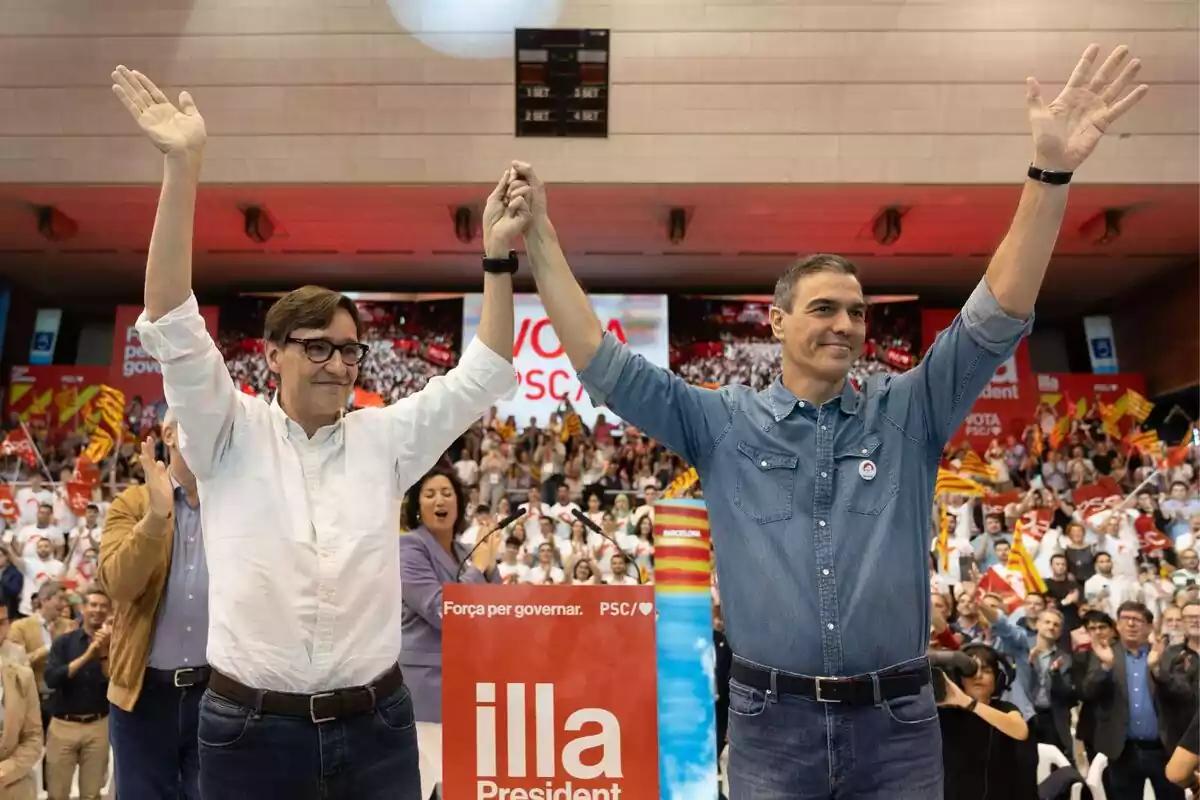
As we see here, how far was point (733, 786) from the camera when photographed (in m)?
1.67

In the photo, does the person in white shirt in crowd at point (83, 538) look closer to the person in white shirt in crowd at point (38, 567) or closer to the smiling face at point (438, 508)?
the person in white shirt in crowd at point (38, 567)

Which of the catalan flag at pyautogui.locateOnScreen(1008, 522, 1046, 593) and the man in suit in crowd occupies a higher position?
the catalan flag at pyautogui.locateOnScreen(1008, 522, 1046, 593)

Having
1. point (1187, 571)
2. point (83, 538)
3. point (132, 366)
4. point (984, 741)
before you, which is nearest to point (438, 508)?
point (984, 741)

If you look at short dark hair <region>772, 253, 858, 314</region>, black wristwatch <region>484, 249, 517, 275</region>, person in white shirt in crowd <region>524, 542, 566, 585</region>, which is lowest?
person in white shirt in crowd <region>524, 542, 566, 585</region>

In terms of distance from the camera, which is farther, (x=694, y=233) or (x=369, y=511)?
(x=694, y=233)

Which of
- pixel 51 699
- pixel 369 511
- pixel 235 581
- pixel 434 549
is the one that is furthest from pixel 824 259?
pixel 51 699

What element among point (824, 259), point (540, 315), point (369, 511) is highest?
point (540, 315)

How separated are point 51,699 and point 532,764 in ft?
13.5

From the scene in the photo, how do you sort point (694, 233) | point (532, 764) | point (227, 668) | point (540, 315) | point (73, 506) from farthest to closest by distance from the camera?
point (540, 315), point (694, 233), point (73, 506), point (532, 764), point (227, 668)

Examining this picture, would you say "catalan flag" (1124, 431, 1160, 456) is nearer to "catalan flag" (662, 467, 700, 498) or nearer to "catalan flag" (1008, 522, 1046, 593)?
"catalan flag" (1008, 522, 1046, 593)

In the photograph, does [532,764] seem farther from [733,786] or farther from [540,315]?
[540,315]

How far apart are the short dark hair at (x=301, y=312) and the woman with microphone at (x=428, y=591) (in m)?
1.14

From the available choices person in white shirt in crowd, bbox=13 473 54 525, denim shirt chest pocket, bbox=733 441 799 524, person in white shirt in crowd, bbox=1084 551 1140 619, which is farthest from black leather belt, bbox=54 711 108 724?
person in white shirt in crowd, bbox=1084 551 1140 619

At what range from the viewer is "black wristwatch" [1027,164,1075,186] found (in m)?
1.66
